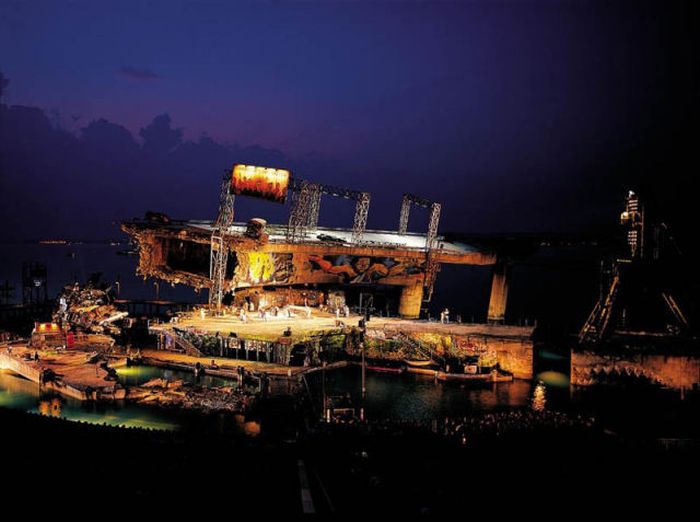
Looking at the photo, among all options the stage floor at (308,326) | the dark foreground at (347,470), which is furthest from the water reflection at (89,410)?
the stage floor at (308,326)

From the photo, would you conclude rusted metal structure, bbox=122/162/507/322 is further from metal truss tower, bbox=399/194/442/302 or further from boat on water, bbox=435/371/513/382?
boat on water, bbox=435/371/513/382

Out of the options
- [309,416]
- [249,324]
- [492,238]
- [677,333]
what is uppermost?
[492,238]

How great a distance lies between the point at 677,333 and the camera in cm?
3572

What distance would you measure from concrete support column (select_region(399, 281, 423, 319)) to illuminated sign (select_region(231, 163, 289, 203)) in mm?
16247

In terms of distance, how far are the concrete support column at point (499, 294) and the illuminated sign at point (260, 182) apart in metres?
20.2

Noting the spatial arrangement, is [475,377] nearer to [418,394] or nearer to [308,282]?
[418,394]

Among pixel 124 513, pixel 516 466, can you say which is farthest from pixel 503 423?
pixel 124 513

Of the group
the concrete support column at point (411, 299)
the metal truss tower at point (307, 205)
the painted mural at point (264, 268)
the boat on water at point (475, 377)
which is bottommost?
the boat on water at point (475, 377)

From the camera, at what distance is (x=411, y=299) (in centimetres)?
5622

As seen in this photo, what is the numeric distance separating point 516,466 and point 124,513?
11.5m

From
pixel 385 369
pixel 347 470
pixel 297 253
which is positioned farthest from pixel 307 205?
pixel 347 470

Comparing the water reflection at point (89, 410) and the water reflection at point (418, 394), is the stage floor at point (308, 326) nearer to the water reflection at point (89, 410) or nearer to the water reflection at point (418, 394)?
the water reflection at point (418, 394)

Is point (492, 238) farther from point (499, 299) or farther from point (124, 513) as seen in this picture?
point (124, 513)

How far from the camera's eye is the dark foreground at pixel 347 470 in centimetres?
1499
